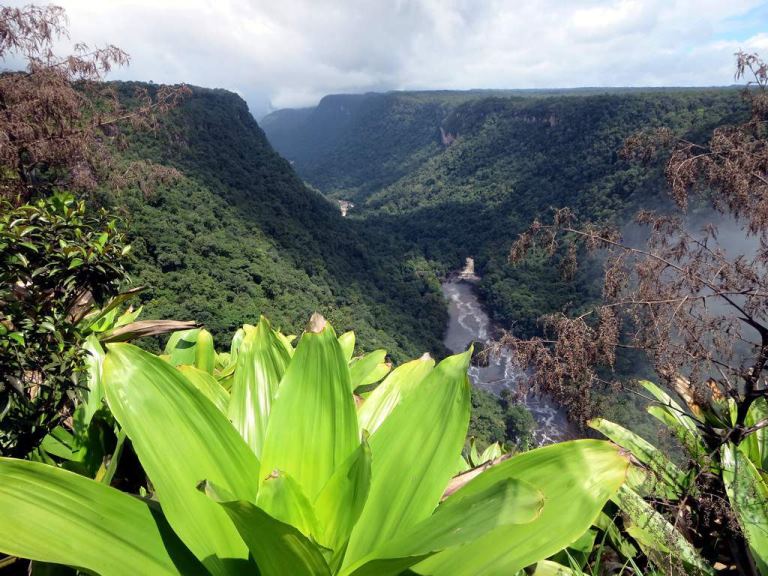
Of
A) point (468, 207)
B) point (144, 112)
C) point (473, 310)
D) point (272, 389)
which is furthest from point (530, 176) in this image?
point (272, 389)

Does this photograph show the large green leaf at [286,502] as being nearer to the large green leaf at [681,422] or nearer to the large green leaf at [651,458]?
the large green leaf at [651,458]

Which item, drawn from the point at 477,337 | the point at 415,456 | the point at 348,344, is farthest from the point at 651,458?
the point at 477,337

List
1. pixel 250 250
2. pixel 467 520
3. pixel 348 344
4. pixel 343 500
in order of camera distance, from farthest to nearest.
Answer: pixel 250 250 → pixel 348 344 → pixel 343 500 → pixel 467 520

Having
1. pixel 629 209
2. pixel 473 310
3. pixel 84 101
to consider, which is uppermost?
pixel 84 101

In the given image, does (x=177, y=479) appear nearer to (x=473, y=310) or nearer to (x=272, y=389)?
(x=272, y=389)

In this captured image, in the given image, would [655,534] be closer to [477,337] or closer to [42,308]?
[42,308]
